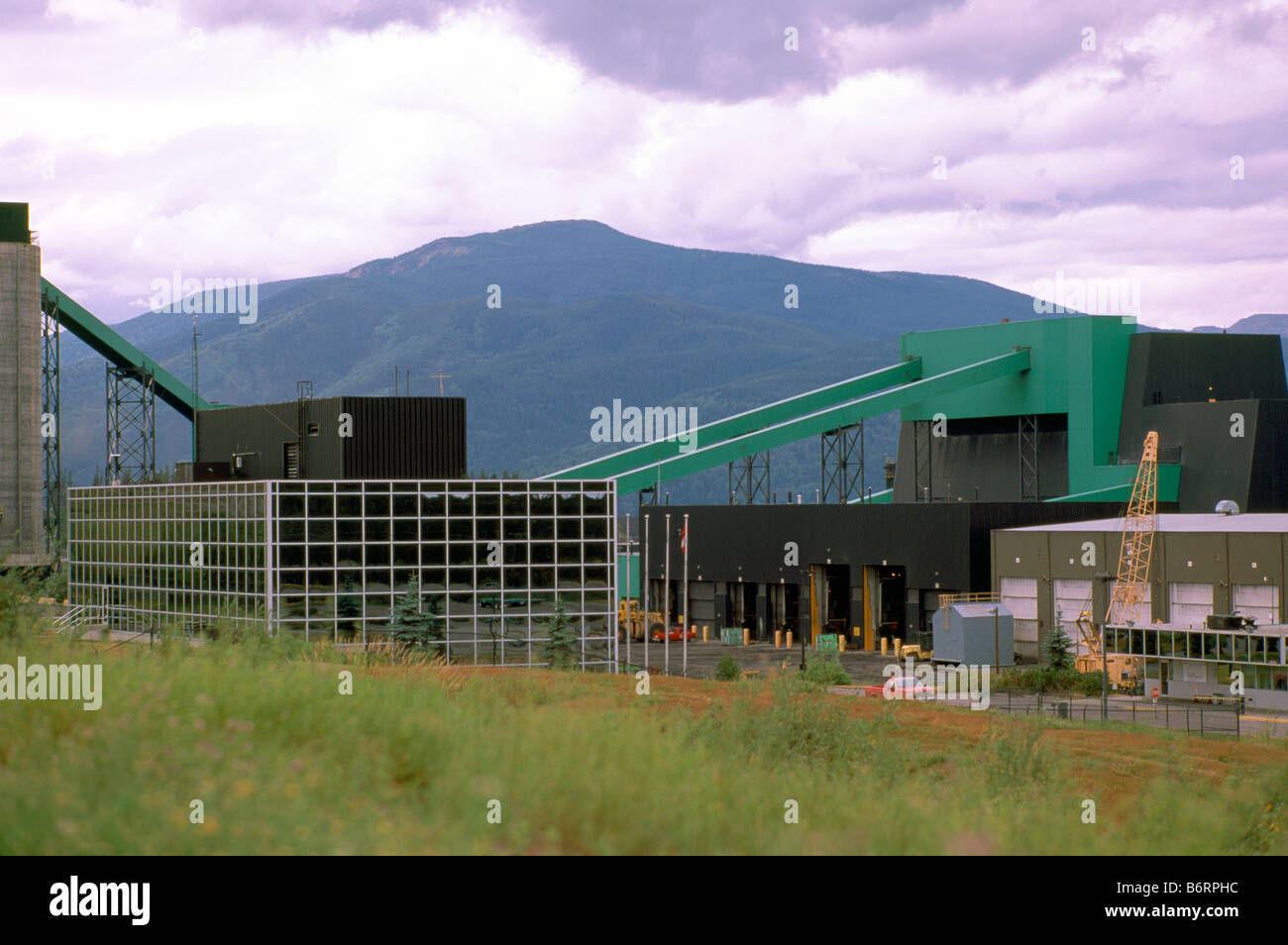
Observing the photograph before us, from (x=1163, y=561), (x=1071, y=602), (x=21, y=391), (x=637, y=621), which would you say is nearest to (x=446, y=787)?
(x=1163, y=561)

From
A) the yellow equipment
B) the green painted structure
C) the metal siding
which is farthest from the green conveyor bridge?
the metal siding

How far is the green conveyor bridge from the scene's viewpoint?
8394 cm

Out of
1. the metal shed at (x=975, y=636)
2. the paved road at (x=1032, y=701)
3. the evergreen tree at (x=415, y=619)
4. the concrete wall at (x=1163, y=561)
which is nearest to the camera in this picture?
the paved road at (x=1032, y=701)

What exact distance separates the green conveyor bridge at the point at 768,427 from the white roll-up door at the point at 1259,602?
93.0 feet

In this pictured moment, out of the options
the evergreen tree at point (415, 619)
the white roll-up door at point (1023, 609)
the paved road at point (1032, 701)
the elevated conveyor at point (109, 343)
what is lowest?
the paved road at point (1032, 701)

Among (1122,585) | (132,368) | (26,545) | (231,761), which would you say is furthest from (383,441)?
(132,368)

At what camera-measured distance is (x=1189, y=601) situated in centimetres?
6344

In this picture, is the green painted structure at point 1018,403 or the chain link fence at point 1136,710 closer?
the chain link fence at point 1136,710

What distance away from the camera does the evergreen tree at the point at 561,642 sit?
4831cm

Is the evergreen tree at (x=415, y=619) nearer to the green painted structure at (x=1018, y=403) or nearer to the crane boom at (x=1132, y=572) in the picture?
the crane boom at (x=1132, y=572)

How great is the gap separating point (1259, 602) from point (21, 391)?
59659 millimetres

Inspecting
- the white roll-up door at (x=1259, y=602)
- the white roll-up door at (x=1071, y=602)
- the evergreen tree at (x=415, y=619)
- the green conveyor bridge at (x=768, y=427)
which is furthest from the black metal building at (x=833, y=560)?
the evergreen tree at (x=415, y=619)
